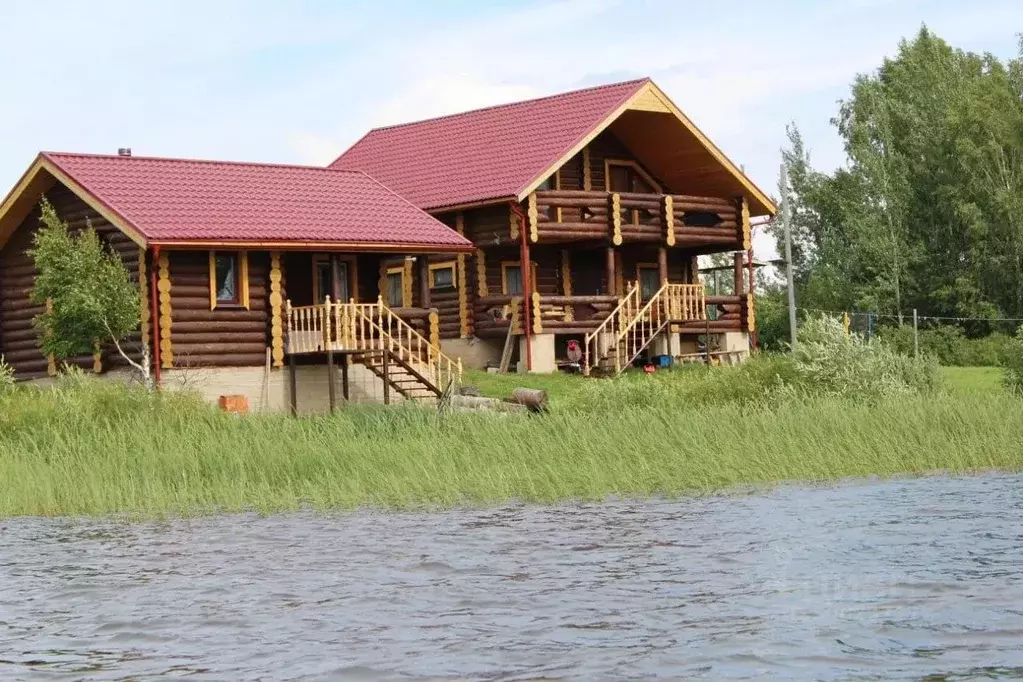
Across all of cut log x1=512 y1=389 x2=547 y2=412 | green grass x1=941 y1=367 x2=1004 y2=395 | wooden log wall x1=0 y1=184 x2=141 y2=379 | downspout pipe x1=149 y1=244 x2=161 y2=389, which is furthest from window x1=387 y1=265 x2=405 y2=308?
green grass x1=941 y1=367 x2=1004 y2=395

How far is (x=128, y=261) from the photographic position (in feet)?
99.0

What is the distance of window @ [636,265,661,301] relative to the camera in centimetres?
4053

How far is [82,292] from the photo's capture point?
2869 centimetres

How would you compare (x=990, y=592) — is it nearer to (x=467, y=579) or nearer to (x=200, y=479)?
(x=467, y=579)

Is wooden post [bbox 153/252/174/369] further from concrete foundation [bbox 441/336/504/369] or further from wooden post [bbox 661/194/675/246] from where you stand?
wooden post [bbox 661/194/675/246]

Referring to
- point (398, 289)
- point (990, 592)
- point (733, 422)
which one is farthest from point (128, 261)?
point (990, 592)

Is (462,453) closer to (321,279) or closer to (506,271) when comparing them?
(321,279)

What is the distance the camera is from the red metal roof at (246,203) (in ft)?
96.2

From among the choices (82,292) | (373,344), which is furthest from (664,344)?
(82,292)

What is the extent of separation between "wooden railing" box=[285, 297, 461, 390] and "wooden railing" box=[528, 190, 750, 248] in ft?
15.5

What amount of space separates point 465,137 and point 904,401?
2007 cm

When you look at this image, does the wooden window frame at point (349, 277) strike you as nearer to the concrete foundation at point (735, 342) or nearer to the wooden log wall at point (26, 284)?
the wooden log wall at point (26, 284)

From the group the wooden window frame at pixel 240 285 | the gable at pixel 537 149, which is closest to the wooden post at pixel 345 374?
the wooden window frame at pixel 240 285

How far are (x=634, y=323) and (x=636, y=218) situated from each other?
12.8ft
